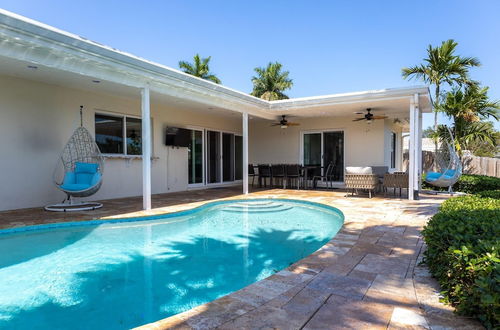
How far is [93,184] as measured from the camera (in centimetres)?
605

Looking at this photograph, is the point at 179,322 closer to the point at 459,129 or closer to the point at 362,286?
the point at 362,286

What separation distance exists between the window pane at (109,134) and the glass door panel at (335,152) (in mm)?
7023

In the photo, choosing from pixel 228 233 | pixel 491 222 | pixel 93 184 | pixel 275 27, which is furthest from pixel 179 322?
pixel 275 27

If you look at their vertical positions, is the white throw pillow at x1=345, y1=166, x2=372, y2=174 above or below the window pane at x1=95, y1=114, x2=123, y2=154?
below

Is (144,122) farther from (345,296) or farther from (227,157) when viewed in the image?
(227,157)

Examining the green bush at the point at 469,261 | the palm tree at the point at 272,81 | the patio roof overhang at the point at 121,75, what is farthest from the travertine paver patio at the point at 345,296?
the palm tree at the point at 272,81

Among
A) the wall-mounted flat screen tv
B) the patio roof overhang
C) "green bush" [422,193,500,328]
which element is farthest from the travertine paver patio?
the wall-mounted flat screen tv

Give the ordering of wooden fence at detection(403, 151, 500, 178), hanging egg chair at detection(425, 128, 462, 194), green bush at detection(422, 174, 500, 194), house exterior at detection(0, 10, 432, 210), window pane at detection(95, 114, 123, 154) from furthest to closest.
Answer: wooden fence at detection(403, 151, 500, 178)
green bush at detection(422, 174, 500, 194)
hanging egg chair at detection(425, 128, 462, 194)
window pane at detection(95, 114, 123, 154)
house exterior at detection(0, 10, 432, 210)

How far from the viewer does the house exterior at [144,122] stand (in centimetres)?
497

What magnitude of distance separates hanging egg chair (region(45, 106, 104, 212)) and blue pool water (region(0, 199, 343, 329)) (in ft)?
4.40

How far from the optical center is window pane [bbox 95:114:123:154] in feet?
24.6

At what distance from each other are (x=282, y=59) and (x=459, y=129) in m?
16.2

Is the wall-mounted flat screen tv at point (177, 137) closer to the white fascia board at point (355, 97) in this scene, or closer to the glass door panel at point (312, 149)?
the white fascia board at point (355, 97)

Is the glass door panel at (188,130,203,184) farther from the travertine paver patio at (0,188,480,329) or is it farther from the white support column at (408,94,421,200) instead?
the travertine paver patio at (0,188,480,329)
